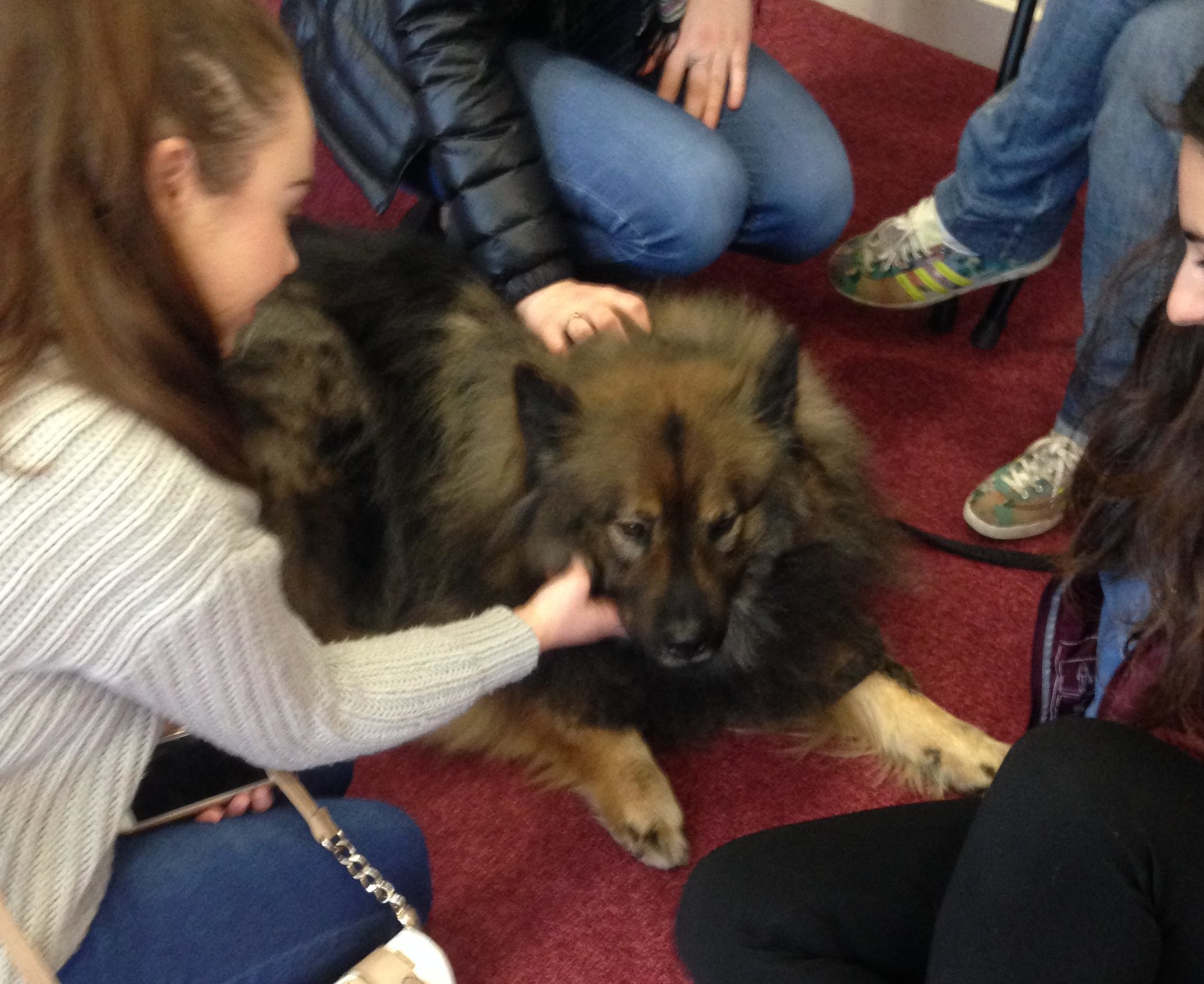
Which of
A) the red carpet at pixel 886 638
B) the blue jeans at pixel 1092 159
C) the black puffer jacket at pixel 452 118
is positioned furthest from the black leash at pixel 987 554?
the black puffer jacket at pixel 452 118

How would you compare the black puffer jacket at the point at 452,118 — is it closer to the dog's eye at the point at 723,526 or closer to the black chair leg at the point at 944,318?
the dog's eye at the point at 723,526

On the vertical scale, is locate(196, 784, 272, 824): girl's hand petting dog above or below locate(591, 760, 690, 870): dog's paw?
above

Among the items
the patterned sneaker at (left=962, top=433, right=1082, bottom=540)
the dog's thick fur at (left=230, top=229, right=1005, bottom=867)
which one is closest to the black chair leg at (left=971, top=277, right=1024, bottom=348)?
the patterned sneaker at (left=962, top=433, right=1082, bottom=540)

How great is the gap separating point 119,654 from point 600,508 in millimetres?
723

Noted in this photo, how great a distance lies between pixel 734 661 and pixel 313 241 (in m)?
1.02

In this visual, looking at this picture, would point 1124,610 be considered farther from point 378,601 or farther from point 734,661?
Result: point 378,601

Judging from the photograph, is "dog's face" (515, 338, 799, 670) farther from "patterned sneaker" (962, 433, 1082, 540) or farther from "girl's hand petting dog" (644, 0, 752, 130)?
"girl's hand petting dog" (644, 0, 752, 130)

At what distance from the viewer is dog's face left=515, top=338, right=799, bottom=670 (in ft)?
4.67

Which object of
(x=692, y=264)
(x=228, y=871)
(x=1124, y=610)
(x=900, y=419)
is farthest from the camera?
(x=900, y=419)

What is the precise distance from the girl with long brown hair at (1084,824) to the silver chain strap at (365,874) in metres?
0.38

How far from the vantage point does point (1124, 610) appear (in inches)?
53.5

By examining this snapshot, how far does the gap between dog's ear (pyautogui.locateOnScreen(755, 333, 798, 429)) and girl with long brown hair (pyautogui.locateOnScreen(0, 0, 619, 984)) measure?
0.58 m

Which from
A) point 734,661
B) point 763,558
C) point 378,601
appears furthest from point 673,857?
point 378,601

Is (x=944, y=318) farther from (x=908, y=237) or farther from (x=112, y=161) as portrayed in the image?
(x=112, y=161)
